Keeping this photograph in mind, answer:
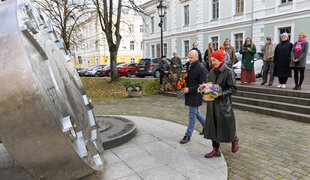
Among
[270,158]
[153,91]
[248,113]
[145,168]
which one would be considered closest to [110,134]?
[145,168]

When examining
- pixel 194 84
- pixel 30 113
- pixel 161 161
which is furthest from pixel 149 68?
pixel 30 113

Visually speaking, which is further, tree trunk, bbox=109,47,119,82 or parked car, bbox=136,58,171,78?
parked car, bbox=136,58,171,78

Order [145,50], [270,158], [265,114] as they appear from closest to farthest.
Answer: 1. [270,158]
2. [265,114]
3. [145,50]

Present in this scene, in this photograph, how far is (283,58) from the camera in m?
8.16

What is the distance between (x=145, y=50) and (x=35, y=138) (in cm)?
3928

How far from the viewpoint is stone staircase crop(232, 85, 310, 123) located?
6.69 m

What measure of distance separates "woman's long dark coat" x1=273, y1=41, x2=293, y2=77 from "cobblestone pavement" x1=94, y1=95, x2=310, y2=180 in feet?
6.78

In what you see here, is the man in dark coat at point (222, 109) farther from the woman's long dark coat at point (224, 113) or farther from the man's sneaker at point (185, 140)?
the man's sneaker at point (185, 140)

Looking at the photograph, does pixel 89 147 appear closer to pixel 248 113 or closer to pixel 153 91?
pixel 248 113

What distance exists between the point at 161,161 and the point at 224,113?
1.25 metres

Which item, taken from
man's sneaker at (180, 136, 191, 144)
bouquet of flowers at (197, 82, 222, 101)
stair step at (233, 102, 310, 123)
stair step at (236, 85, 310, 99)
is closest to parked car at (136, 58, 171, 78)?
stair step at (236, 85, 310, 99)

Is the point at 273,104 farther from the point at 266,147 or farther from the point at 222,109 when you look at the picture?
the point at 222,109

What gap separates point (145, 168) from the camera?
141 inches

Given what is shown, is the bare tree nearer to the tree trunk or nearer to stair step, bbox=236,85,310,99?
the tree trunk
